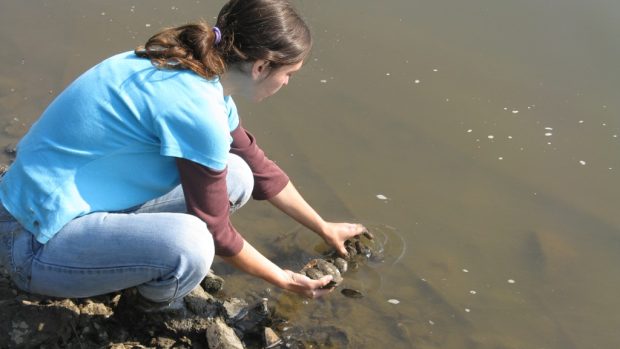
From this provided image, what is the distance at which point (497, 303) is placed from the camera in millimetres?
3385

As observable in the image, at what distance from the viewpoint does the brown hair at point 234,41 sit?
2.20 m

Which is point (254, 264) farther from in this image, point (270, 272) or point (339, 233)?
point (339, 233)

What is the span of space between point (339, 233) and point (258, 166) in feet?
2.02

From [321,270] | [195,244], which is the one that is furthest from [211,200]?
[321,270]

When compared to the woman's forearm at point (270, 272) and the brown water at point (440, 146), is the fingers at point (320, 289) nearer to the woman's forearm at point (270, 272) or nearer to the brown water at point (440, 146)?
the woman's forearm at point (270, 272)

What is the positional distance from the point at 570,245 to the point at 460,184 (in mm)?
657

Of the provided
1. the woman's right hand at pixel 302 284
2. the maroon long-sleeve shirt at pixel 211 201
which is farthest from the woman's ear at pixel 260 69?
the woman's right hand at pixel 302 284

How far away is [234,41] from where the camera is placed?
2.25 metres

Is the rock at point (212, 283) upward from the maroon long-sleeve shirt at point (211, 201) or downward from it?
Result: downward

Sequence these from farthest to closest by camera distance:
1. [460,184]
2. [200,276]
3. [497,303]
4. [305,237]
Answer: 1. [460,184]
2. [305,237]
3. [497,303]
4. [200,276]

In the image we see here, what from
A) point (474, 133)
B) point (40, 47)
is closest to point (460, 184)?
point (474, 133)

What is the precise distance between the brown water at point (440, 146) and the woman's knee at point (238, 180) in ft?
2.06

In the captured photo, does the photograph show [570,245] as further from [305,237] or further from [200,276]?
[200,276]

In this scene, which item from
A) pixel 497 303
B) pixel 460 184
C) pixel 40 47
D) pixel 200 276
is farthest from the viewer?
pixel 40 47
